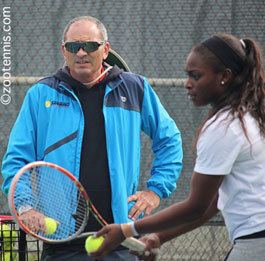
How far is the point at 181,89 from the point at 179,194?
844 mm

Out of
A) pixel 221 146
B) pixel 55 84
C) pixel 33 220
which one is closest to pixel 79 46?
pixel 55 84

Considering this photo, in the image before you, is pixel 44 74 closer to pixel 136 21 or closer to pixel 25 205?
pixel 136 21

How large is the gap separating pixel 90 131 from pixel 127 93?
304 mm

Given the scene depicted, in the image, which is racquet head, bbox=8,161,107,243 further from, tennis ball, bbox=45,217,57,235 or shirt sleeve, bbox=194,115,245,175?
shirt sleeve, bbox=194,115,245,175

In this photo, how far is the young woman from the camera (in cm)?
343

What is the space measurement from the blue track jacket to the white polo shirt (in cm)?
99

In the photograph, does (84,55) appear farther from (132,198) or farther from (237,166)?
(237,166)

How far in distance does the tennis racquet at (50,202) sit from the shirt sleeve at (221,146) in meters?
0.83

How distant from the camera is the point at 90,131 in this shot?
4469mm

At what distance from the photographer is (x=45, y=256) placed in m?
4.49

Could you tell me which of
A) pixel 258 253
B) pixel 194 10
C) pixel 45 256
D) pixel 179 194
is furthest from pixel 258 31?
pixel 258 253

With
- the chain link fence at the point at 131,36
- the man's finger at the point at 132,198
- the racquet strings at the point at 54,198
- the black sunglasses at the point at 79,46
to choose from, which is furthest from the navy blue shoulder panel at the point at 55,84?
the chain link fence at the point at 131,36

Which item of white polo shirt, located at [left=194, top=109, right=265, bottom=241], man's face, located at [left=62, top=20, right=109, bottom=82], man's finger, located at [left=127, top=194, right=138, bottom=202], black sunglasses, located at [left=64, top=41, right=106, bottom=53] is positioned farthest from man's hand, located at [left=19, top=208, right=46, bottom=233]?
white polo shirt, located at [left=194, top=109, right=265, bottom=241]

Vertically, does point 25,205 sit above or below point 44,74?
below
